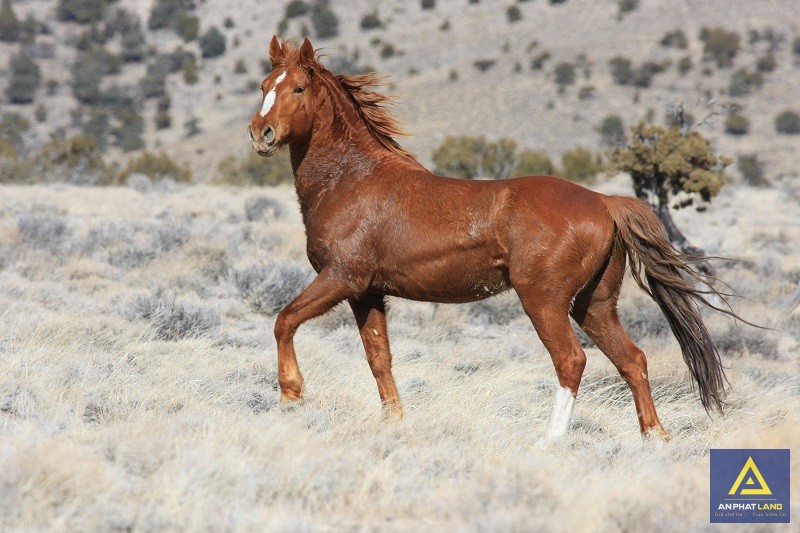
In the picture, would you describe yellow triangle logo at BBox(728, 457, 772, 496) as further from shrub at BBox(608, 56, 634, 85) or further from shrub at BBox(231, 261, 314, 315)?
shrub at BBox(608, 56, 634, 85)

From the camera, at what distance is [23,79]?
55.4m

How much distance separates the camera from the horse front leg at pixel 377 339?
6.16 meters

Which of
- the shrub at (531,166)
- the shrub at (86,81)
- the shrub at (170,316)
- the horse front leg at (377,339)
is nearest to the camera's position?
the horse front leg at (377,339)

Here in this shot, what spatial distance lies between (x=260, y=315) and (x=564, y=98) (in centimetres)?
4095

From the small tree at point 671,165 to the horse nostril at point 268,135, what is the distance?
924 cm

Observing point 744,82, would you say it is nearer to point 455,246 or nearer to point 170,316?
point 170,316

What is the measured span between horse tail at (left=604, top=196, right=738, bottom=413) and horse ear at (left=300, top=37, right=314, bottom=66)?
2.28 metres

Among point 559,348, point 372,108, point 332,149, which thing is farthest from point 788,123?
point 559,348

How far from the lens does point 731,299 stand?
1299cm

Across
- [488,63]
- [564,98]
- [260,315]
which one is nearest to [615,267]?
[260,315]

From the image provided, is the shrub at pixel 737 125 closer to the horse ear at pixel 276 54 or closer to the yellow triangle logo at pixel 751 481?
the horse ear at pixel 276 54

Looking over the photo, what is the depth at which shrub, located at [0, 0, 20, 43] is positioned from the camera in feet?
198

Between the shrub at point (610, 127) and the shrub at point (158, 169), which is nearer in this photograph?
the shrub at point (158, 169)

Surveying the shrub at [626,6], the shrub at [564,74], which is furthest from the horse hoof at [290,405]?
the shrub at [626,6]
